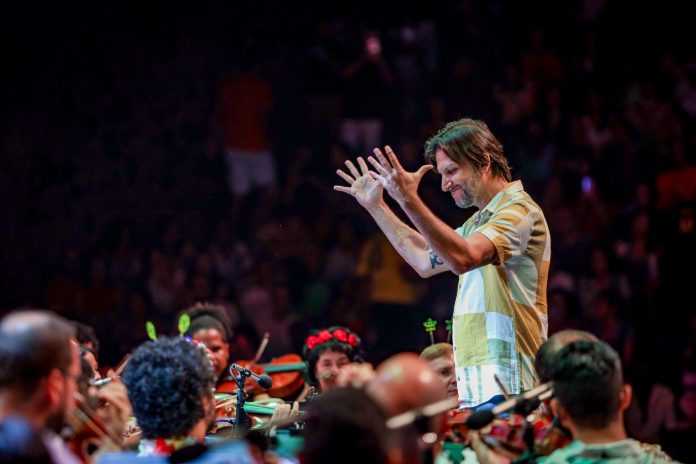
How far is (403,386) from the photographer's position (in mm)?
2516

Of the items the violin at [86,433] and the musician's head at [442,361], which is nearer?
the violin at [86,433]

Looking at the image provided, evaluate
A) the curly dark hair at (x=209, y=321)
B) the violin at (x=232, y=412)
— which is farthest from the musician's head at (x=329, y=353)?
the curly dark hair at (x=209, y=321)

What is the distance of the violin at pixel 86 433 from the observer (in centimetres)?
271

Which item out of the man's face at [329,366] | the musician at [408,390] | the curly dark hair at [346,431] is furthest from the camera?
the man's face at [329,366]

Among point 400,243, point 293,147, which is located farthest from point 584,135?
point 400,243

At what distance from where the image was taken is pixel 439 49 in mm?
9453

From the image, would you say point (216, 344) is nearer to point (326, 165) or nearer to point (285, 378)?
point (285, 378)

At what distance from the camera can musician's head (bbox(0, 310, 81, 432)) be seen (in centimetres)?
234

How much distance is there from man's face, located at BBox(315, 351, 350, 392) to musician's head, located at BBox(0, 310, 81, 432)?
3.34m

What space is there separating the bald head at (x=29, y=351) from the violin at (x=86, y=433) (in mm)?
299

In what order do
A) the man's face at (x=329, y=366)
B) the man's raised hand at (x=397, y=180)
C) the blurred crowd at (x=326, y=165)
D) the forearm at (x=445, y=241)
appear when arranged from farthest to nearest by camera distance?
the blurred crowd at (x=326, y=165) → the man's face at (x=329, y=366) → the man's raised hand at (x=397, y=180) → the forearm at (x=445, y=241)

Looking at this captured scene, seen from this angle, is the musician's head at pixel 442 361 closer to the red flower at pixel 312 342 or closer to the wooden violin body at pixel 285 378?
the red flower at pixel 312 342

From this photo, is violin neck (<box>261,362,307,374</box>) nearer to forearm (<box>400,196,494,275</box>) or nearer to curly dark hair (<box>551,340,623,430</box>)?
forearm (<box>400,196,494,275</box>)

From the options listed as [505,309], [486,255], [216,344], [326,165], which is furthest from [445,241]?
[326,165]
